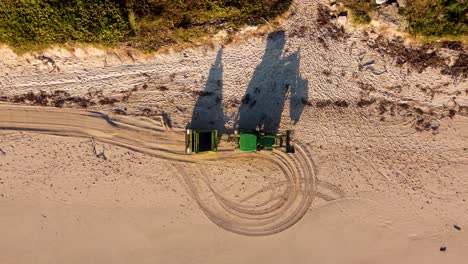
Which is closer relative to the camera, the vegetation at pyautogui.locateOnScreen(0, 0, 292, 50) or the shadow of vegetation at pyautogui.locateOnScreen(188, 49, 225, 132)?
the vegetation at pyautogui.locateOnScreen(0, 0, 292, 50)

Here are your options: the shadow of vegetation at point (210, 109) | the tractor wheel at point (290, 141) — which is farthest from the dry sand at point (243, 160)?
the tractor wheel at point (290, 141)

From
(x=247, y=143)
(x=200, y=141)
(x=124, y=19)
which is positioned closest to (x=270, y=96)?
(x=247, y=143)

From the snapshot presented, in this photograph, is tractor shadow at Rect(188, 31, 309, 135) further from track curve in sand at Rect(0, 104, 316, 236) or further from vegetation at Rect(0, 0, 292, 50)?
vegetation at Rect(0, 0, 292, 50)

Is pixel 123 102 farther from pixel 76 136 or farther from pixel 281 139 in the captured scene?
pixel 281 139

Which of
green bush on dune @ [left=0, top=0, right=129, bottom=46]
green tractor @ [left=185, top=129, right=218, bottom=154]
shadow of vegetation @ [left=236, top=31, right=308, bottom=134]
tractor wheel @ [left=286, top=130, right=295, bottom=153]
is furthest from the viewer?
shadow of vegetation @ [left=236, top=31, right=308, bottom=134]

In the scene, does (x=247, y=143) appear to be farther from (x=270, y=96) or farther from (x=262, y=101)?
(x=270, y=96)

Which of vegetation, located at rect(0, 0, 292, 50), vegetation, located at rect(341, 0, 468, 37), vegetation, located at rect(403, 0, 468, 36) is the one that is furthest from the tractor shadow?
vegetation, located at rect(403, 0, 468, 36)

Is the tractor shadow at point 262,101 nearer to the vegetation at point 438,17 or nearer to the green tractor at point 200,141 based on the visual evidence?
the green tractor at point 200,141
